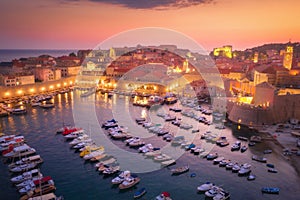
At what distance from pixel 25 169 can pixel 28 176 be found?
2.13ft

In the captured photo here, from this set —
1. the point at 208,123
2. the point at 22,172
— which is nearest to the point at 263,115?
the point at 208,123

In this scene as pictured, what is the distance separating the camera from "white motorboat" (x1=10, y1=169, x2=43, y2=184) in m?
7.89

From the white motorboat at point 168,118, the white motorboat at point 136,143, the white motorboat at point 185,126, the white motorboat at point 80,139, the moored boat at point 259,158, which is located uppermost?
the white motorboat at point 168,118

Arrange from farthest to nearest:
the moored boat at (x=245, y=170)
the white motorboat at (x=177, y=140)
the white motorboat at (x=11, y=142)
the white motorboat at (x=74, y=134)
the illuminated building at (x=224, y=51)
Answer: the illuminated building at (x=224, y=51) < the white motorboat at (x=74, y=134) < the white motorboat at (x=177, y=140) < the white motorboat at (x=11, y=142) < the moored boat at (x=245, y=170)

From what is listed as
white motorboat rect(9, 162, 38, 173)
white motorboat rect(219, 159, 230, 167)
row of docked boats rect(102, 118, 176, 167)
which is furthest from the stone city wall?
white motorboat rect(219, 159, 230, 167)

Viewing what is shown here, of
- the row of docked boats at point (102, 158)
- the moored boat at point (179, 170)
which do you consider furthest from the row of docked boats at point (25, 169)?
the moored boat at point (179, 170)

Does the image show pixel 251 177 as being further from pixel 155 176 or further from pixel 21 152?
pixel 21 152

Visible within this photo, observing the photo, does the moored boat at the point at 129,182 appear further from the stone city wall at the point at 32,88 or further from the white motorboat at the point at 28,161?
the stone city wall at the point at 32,88

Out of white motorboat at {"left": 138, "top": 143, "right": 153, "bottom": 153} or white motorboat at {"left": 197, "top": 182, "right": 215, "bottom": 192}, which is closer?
white motorboat at {"left": 197, "top": 182, "right": 215, "bottom": 192}

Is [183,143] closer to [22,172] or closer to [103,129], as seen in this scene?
[103,129]

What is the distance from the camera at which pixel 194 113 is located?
15742 mm

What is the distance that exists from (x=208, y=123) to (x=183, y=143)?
10.6 ft

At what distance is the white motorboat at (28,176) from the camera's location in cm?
789

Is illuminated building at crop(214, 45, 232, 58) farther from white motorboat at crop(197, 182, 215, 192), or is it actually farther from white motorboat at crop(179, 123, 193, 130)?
white motorboat at crop(197, 182, 215, 192)
